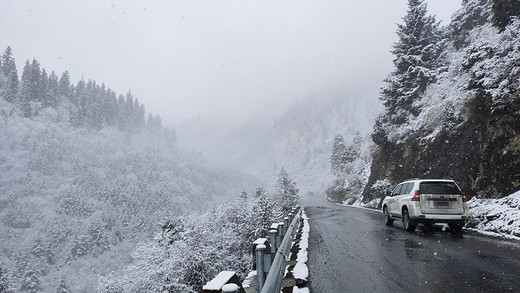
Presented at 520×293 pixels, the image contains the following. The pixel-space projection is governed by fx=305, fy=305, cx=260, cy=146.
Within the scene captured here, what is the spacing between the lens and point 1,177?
125750mm

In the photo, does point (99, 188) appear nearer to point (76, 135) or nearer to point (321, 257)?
point (76, 135)

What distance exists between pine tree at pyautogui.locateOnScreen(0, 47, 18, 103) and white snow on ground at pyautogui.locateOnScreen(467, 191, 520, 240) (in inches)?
7170

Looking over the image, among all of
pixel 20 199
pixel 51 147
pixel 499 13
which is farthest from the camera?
pixel 51 147

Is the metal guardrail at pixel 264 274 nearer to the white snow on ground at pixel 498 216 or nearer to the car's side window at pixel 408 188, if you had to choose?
the car's side window at pixel 408 188

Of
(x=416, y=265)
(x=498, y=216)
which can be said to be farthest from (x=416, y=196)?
(x=416, y=265)

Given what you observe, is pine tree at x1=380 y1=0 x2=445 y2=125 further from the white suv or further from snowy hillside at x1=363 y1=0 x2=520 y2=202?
the white suv

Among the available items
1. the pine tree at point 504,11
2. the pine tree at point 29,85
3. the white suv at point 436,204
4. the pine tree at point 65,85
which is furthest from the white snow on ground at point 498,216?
the pine tree at point 65,85

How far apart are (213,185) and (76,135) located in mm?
81585

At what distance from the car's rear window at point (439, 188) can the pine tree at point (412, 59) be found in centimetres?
1698

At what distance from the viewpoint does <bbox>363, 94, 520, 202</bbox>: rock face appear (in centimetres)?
1325

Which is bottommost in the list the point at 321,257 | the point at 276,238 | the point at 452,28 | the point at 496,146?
the point at 321,257

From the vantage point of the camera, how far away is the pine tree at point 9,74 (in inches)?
5637

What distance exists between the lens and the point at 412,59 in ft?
86.4

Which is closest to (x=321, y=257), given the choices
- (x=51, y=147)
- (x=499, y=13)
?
(x=499, y=13)
